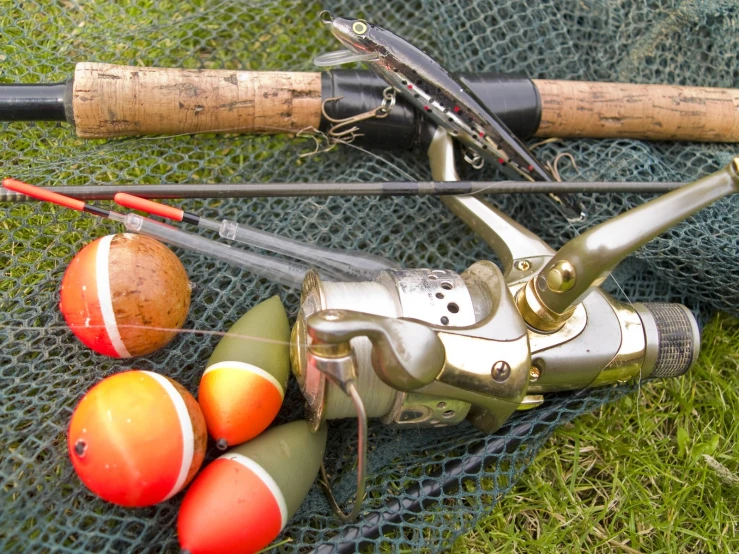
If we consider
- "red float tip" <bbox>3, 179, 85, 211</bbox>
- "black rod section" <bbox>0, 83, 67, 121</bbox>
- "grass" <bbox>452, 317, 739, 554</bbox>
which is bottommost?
"grass" <bbox>452, 317, 739, 554</bbox>

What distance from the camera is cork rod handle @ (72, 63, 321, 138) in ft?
6.57

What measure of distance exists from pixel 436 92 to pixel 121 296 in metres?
1.15

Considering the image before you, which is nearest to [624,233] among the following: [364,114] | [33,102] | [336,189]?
[336,189]

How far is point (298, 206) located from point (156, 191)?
0.51 meters

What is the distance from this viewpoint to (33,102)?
1.96m

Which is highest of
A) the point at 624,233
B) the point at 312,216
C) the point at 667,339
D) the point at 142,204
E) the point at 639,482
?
the point at 624,233

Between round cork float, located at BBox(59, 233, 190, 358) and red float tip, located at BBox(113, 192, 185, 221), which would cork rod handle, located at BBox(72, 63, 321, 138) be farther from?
round cork float, located at BBox(59, 233, 190, 358)

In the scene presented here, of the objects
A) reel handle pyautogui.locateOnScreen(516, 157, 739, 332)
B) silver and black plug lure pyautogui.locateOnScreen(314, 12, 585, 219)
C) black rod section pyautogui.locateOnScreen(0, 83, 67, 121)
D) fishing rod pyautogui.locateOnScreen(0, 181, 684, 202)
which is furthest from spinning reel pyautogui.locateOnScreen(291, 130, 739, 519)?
black rod section pyautogui.locateOnScreen(0, 83, 67, 121)

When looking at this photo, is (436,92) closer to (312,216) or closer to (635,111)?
(312,216)

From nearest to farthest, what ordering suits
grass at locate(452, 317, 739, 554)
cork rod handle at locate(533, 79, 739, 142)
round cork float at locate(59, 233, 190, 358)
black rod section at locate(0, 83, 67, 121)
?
1. round cork float at locate(59, 233, 190, 358)
2. black rod section at locate(0, 83, 67, 121)
3. grass at locate(452, 317, 739, 554)
4. cork rod handle at locate(533, 79, 739, 142)

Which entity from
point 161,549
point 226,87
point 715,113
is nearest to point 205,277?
point 226,87

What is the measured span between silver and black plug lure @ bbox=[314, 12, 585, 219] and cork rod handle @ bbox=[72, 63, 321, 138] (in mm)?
163

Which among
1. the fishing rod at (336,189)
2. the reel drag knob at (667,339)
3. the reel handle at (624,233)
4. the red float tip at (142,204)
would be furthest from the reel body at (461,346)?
the red float tip at (142,204)

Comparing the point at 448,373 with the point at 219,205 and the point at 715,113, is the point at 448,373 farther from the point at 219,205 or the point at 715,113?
the point at 715,113
